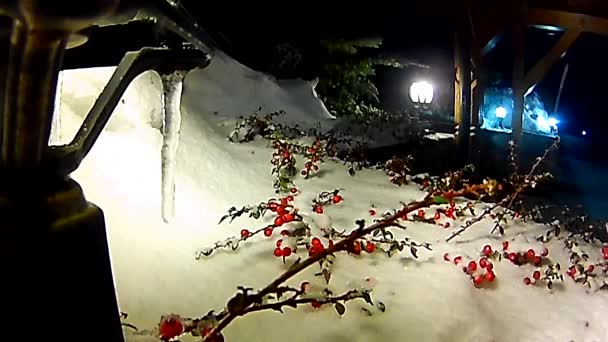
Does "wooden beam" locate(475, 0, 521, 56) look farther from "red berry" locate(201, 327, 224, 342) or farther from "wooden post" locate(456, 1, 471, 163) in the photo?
"red berry" locate(201, 327, 224, 342)

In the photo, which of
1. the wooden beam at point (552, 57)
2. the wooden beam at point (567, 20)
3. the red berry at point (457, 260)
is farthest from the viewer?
the wooden beam at point (552, 57)

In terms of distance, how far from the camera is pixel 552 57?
5020mm

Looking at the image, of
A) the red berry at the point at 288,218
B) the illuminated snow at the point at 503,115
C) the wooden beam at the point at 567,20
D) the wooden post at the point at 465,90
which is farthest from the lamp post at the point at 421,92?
the red berry at the point at 288,218

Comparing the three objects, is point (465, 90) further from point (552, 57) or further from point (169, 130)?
point (169, 130)

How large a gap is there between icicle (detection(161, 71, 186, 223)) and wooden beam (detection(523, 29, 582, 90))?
4.29 m

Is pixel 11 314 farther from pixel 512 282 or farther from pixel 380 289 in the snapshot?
pixel 512 282

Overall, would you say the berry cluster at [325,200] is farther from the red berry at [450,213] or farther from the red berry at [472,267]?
the red berry at [472,267]

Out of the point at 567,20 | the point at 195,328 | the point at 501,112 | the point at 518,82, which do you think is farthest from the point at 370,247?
the point at 501,112

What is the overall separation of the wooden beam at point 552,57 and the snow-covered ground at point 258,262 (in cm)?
A: 298

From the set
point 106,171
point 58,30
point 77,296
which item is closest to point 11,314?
point 77,296

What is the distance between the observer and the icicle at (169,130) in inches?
48.2

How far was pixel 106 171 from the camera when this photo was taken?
1.99 metres

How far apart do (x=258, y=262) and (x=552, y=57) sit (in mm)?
4253

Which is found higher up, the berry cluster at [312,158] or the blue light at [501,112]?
the berry cluster at [312,158]
